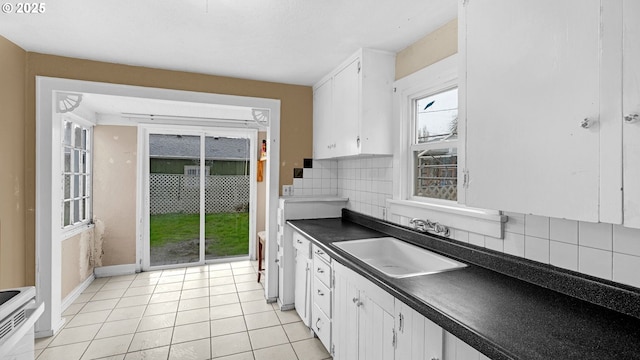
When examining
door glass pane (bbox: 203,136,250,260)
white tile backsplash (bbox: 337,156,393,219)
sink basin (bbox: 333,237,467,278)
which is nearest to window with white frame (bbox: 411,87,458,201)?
white tile backsplash (bbox: 337,156,393,219)

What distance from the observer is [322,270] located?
2.11 meters

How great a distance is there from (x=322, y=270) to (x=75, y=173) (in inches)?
125

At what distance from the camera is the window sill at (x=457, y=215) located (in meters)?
1.47

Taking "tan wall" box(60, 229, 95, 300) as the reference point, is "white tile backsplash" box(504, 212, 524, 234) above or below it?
above

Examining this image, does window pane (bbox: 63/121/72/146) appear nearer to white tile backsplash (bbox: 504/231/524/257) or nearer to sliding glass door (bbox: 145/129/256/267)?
sliding glass door (bbox: 145/129/256/267)

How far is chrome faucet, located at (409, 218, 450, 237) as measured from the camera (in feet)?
5.89

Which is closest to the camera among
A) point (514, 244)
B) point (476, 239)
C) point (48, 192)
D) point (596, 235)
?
point (596, 235)

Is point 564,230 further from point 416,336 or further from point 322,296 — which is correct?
point 322,296

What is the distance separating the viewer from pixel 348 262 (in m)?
1.63

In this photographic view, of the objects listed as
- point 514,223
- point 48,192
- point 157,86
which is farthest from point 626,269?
point 48,192

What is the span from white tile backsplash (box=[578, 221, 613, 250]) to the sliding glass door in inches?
154

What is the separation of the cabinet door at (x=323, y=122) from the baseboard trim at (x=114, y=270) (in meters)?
2.97

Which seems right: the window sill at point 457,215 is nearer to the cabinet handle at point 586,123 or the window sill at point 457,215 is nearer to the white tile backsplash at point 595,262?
the white tile backsplash at point 595,262

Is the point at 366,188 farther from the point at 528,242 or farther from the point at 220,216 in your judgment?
the point at 220,216
